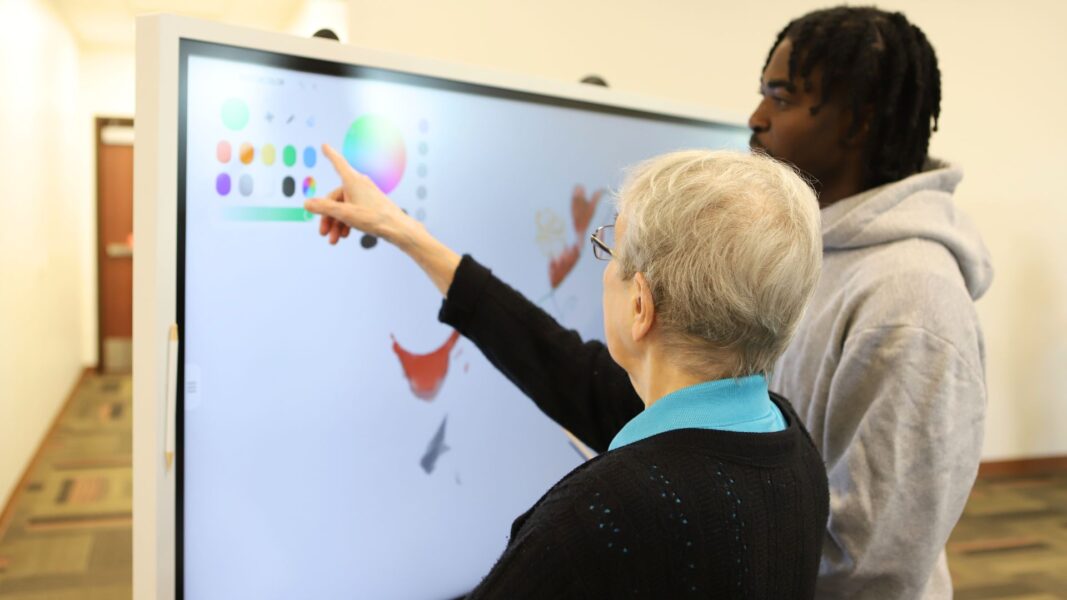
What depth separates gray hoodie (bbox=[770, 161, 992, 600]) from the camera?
97 cm

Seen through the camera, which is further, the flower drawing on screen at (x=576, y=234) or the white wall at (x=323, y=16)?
the white wall at (x=323, y=16)

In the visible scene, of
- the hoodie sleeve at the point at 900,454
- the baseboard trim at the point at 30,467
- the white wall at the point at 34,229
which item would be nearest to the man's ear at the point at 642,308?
the hoodie sleeve at the point at 900,454

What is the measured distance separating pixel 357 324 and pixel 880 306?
755 mm

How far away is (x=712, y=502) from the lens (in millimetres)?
670

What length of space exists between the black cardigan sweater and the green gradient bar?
626 millimetres

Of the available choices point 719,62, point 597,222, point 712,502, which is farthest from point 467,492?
point 719,62

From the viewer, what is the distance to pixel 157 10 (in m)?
5.50

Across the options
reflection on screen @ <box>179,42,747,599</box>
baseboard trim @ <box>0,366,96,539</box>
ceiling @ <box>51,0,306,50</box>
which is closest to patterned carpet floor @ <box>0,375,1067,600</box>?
baseboard trim @ <box>0,366,96,539</box>

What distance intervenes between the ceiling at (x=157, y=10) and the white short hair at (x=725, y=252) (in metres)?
4.75

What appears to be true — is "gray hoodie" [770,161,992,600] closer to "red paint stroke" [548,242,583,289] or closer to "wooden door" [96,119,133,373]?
"red paint stroke" [548,242,583,289]

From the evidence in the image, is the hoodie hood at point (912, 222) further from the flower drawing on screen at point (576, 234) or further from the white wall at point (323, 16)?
the white wall at point (323, 16)

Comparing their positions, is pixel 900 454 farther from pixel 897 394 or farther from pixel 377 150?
pixel 377 150

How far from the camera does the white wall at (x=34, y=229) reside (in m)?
3.61

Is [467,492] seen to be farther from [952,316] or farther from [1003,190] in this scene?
[1003,190]
